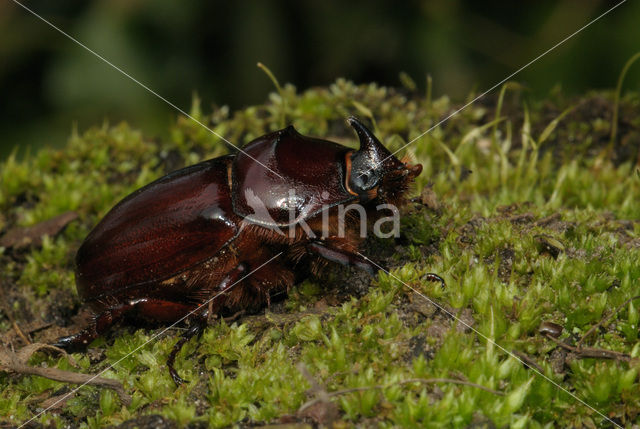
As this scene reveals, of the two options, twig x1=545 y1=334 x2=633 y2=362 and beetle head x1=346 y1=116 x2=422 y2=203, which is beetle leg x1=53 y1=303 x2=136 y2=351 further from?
twig x1=545 y1=334 x2=633 y2=362

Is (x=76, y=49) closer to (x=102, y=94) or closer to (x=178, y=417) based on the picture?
(x=102, y=94)

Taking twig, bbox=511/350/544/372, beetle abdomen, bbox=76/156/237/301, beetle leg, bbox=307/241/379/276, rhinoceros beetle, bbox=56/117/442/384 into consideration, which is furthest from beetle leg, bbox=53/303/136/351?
twig, bbox=511/350/544/372

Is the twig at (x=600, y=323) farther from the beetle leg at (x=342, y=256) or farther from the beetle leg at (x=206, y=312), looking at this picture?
the beetle leg at (x=206, y=312)

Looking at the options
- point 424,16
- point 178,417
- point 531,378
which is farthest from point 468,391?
point 424,16

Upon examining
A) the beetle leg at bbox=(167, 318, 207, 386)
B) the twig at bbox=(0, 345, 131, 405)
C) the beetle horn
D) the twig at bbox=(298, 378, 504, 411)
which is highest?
the beetle horn

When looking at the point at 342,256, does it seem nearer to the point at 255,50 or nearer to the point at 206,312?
the point at 206,312

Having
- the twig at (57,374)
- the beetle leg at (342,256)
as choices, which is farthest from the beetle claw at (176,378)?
the beetle leg at (342,256)

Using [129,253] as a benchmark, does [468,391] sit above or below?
below
